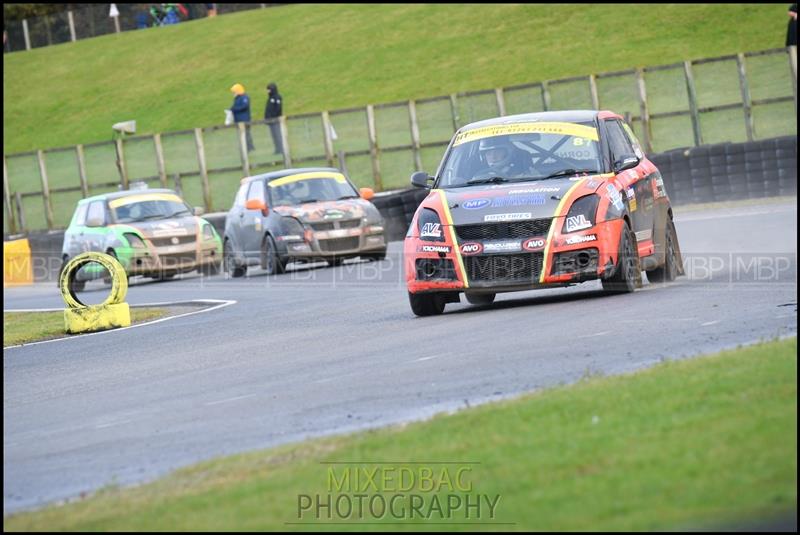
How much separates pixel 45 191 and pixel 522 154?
2806 centimetres

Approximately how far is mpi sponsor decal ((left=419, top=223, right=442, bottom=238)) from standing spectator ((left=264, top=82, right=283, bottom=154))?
23072 millimetres

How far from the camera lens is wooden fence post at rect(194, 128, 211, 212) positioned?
37812 mm

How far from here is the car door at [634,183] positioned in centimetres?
1457

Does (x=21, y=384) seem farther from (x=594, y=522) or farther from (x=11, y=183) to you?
(x=11, y=183)

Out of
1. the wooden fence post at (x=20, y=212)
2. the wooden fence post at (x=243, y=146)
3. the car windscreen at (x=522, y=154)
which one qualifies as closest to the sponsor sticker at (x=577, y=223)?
the car windscreen at (x=522, y=154)

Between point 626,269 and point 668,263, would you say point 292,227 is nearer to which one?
point 668,263

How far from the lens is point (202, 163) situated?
124 feet

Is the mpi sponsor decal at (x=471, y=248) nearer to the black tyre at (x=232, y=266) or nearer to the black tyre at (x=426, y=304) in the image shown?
the black tyre at (x=426, y=304)

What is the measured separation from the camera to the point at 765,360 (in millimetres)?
8461

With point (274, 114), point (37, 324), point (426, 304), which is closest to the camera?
point (426, 304)

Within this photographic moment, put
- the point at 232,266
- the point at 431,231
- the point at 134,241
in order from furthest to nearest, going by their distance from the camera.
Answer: the point at 134,241, the point at 232,266, the point at 431,231

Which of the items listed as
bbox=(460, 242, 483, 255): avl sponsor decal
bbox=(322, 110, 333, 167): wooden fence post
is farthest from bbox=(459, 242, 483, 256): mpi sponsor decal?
bbox=(322, 110, 333, 167): wooden fence post

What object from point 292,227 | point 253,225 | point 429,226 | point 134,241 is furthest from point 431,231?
point 134,241

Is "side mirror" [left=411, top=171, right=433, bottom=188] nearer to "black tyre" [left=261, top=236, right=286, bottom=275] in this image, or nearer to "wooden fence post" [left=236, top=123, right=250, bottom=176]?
"black tyre" [left=261, top=236, right=286, bottom=275]
